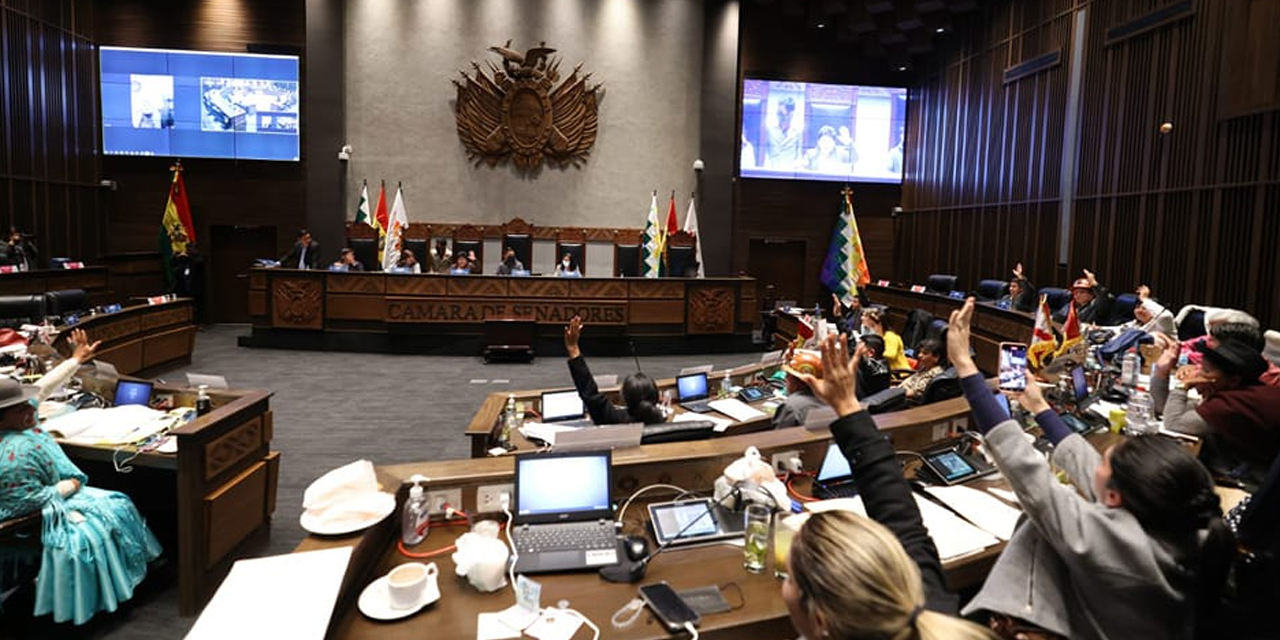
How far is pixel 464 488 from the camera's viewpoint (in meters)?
2.16

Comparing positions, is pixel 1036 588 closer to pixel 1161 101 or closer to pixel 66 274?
pixel 1161 101

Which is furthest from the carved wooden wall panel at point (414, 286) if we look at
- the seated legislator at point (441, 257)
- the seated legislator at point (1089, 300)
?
the seated legislator at point (1089, 300)

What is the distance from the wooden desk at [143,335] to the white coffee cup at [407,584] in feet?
18.3

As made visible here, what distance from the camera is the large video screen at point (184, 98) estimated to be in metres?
11.2

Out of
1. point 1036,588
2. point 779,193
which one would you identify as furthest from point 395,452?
point 779,193

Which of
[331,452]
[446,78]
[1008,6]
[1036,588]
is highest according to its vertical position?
[1008,6]

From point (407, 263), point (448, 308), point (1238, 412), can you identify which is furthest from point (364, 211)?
point (1238, 412)

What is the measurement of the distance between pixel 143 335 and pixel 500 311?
394 cm

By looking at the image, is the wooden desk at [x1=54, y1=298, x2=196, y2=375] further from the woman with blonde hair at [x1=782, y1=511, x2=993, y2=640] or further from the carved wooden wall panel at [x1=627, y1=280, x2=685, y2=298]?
the woman with blonde hair at [x1=782, y1=511, x2=993, y2=640]

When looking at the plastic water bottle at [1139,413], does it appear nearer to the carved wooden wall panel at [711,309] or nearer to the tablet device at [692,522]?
the tablet device at [692,522]

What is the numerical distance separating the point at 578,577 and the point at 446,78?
11.4 m

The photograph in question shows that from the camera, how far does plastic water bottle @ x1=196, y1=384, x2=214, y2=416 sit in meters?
3.39

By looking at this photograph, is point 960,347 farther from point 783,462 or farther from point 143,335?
point 143,335

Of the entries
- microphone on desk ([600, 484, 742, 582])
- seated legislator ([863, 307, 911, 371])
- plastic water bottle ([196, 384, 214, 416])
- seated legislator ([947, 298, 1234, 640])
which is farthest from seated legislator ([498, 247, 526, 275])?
seated legislator ([947, 298, 1234, 640])
